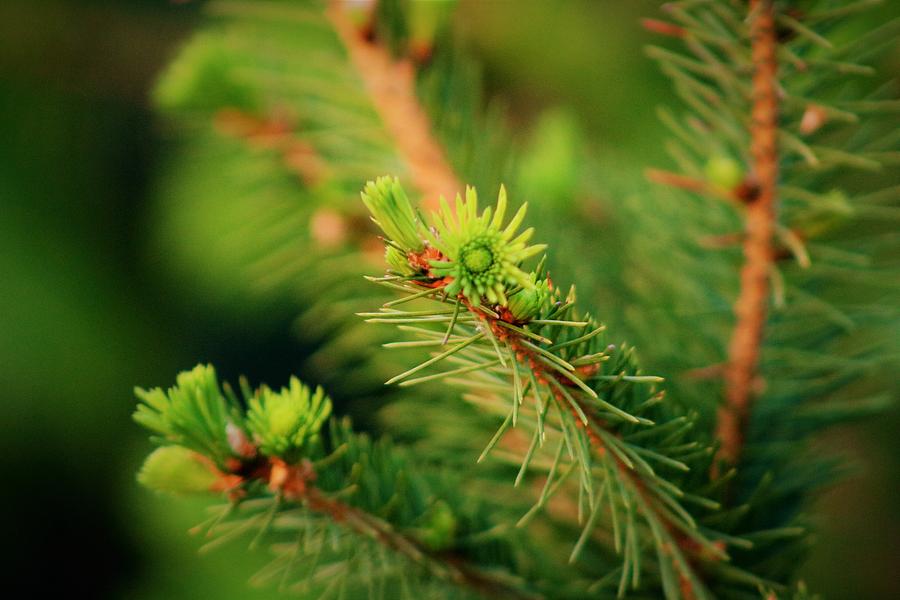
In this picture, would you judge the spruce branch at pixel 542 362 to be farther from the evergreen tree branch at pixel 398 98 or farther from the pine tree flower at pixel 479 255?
the evergreen tree branch at pixel 398 98

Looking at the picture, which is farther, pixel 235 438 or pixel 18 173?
pixel 18 173

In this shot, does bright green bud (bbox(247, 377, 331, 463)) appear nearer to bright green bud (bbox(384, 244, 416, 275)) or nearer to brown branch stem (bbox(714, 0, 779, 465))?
bright green bud (bbox(384, 244, 416, 275))

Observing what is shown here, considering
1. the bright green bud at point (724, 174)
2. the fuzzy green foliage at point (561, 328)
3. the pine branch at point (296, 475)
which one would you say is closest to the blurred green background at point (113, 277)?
the fuzzy green foliage at point (561, 328)

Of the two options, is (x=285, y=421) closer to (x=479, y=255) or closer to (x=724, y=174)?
(x=479, y=255)

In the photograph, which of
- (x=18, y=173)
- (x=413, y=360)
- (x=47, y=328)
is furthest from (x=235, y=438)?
(x=18, y=173)

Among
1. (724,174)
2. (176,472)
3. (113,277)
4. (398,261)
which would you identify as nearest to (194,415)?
(176,472)

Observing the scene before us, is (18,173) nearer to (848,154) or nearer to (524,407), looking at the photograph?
(524,407)
